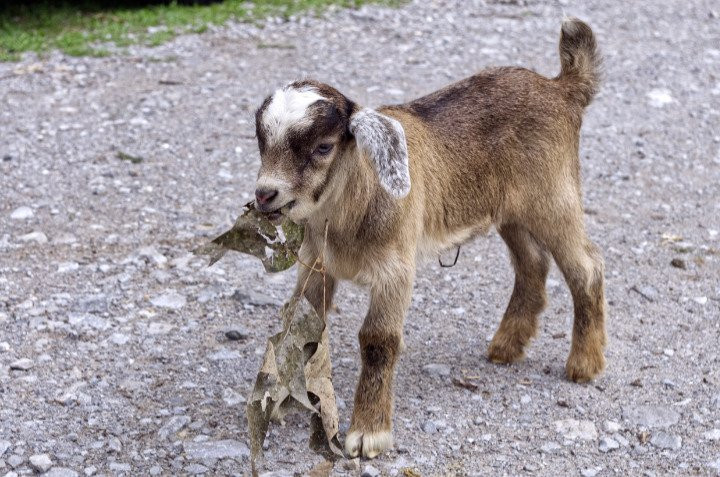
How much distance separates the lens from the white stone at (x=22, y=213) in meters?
6.96

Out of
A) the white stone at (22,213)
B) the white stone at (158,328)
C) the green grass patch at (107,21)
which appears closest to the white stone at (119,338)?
the white stone at (158,328)

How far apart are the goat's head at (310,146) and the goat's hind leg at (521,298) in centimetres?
144

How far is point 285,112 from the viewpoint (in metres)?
4.35

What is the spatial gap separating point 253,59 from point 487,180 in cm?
519

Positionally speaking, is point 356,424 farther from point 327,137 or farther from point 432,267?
point 432,267

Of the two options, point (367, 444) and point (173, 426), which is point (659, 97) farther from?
point (173, 426)

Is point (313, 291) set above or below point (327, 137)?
below

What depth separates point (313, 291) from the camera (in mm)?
5031

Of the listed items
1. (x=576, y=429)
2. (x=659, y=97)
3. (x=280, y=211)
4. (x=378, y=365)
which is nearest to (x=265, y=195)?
(x=280, y=211)

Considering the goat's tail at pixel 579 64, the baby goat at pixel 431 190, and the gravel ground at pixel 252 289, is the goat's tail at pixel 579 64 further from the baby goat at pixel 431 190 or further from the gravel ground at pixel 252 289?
the gravel ground at pixel 252 289

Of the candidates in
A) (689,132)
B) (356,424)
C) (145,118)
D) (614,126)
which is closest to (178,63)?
(145,118)

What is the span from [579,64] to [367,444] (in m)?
2.39

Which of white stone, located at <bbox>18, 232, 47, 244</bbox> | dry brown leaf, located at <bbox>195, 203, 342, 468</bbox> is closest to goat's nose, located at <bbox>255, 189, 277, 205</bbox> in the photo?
dry brown leaf, located at <bbox>195, 203, 342, 468</bbox>

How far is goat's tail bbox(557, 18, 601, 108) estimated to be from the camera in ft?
18.6
